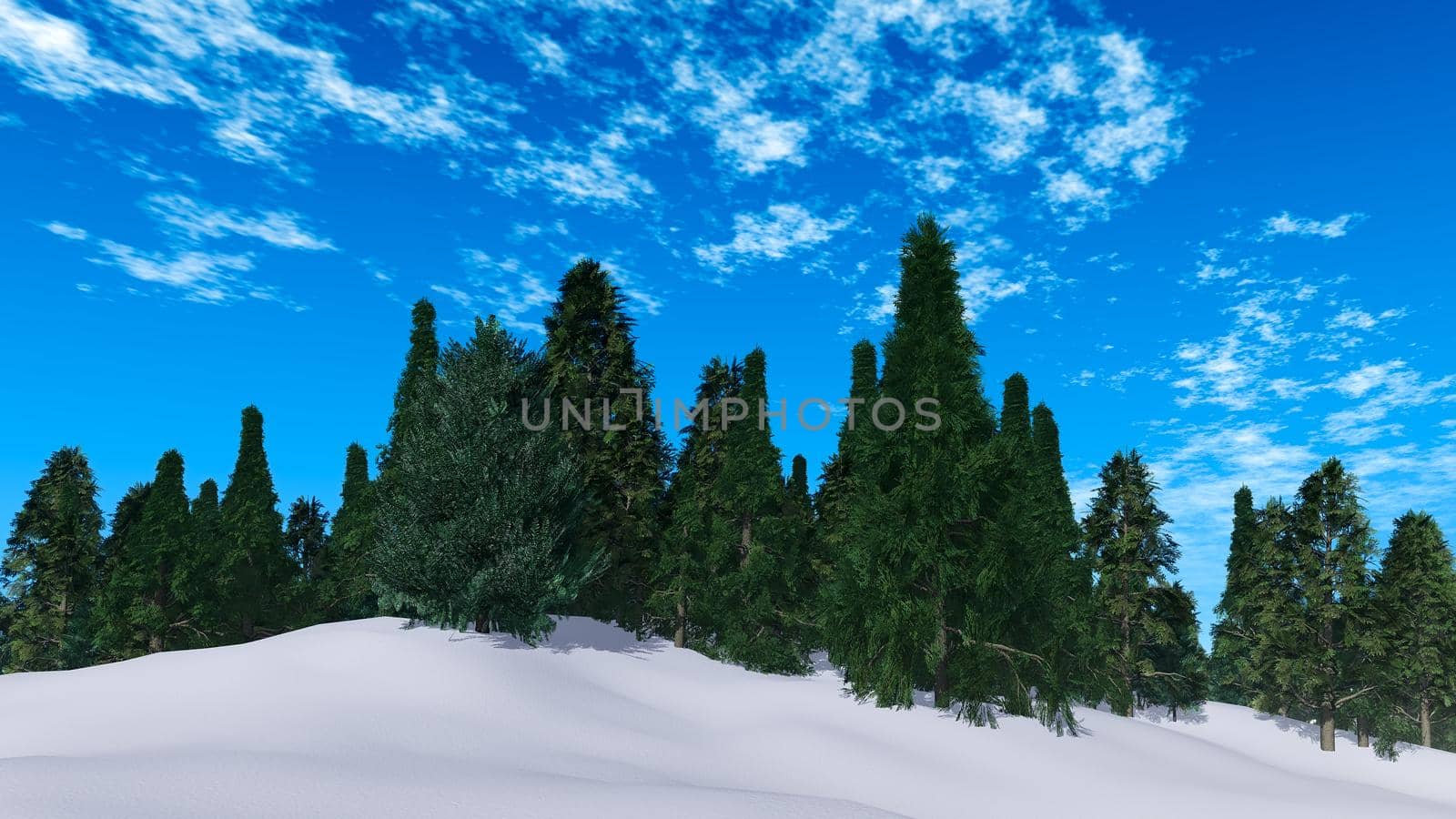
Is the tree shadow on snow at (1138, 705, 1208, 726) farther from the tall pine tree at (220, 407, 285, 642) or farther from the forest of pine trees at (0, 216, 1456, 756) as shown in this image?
the tall pine tree at (220, 407, 285, 642)

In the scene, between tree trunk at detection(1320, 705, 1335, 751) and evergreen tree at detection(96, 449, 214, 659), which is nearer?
tree trunk at detection(1320, 705, 1335, 751)

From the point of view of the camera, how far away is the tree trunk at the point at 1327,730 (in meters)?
35.7

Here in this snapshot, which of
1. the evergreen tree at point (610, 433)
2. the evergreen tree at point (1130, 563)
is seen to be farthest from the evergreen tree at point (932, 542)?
the evergreen tree at point (1130, 563)

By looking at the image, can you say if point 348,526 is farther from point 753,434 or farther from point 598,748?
point 598,748

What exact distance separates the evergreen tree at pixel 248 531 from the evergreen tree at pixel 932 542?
37797 mm

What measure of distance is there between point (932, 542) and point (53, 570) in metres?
52.2

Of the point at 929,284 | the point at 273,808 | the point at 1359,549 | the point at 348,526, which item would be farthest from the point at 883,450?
the point at 348,526

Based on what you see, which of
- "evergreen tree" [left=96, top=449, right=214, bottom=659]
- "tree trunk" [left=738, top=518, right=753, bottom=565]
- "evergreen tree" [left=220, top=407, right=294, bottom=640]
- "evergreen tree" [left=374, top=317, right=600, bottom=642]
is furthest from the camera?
"evergreen tree" [left=220, top=407, right=294, bottom=640]

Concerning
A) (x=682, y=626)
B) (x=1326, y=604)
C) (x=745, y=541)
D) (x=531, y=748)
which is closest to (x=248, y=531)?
(x=682, y=626)

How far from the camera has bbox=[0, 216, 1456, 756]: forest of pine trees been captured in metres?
21.4

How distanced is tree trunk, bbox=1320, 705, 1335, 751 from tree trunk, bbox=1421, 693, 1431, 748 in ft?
29.8

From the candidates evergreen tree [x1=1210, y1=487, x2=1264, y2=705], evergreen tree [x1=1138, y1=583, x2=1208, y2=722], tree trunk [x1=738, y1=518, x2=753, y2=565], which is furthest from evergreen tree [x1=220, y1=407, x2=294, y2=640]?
evergreen tree [x1=1210, y1=487, x2=1264, y2=705]

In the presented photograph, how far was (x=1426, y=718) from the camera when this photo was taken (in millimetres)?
42062

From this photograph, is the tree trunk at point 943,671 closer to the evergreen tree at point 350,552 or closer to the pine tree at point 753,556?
the pine tree at point 753,556
